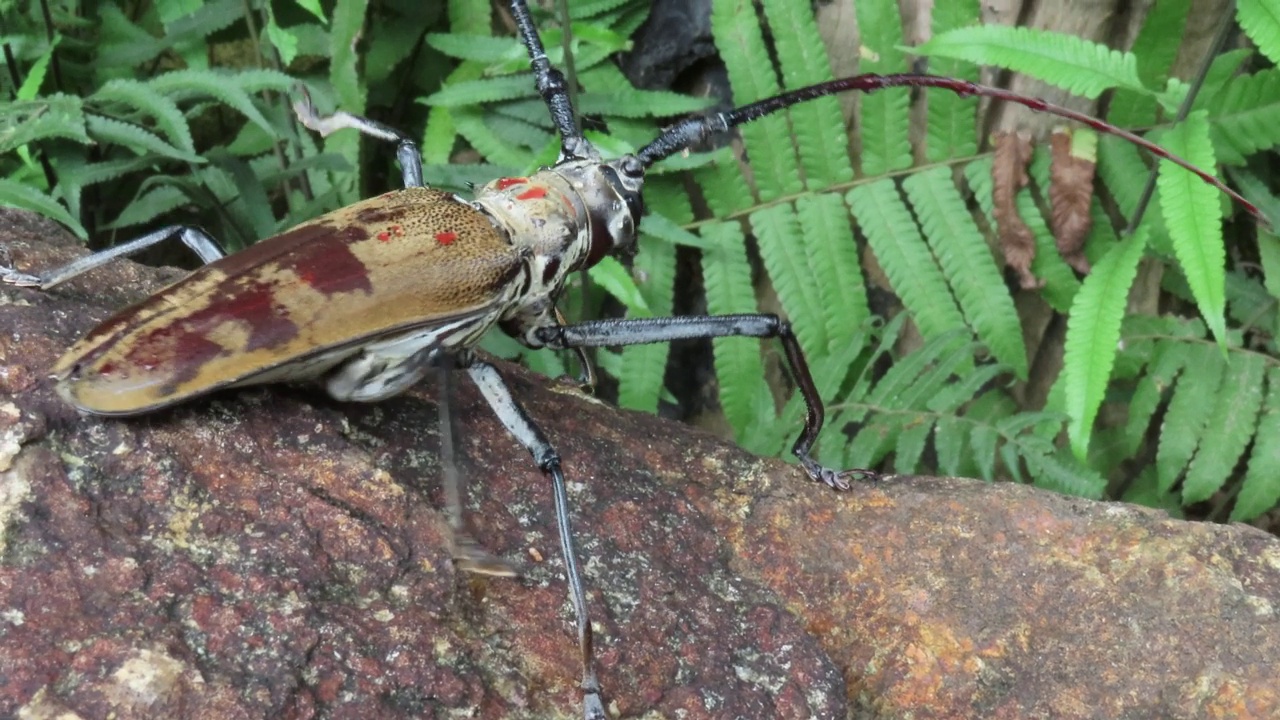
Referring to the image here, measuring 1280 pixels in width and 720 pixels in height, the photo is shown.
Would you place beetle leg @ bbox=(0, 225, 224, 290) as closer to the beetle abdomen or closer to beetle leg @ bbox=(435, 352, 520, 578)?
the beetle abdomen

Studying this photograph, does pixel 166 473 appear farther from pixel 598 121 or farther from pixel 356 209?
pixel 598 121

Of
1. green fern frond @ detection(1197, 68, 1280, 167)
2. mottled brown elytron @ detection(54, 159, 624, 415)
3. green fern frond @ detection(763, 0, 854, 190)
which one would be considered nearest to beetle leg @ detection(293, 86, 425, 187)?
mottled brown elytron @ detection(54, 159, 624, 415)

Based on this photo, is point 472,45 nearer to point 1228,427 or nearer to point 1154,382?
point 1154,382

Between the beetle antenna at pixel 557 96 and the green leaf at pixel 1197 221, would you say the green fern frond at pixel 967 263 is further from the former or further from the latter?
the beetle antenna at pixel 557 96

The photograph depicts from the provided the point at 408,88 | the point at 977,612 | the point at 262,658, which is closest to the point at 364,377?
the point at 262,658

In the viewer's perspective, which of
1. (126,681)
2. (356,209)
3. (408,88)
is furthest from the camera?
(408,88)

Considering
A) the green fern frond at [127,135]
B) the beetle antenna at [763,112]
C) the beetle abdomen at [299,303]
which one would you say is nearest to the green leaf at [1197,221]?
the beetle antenna at [763,112]
